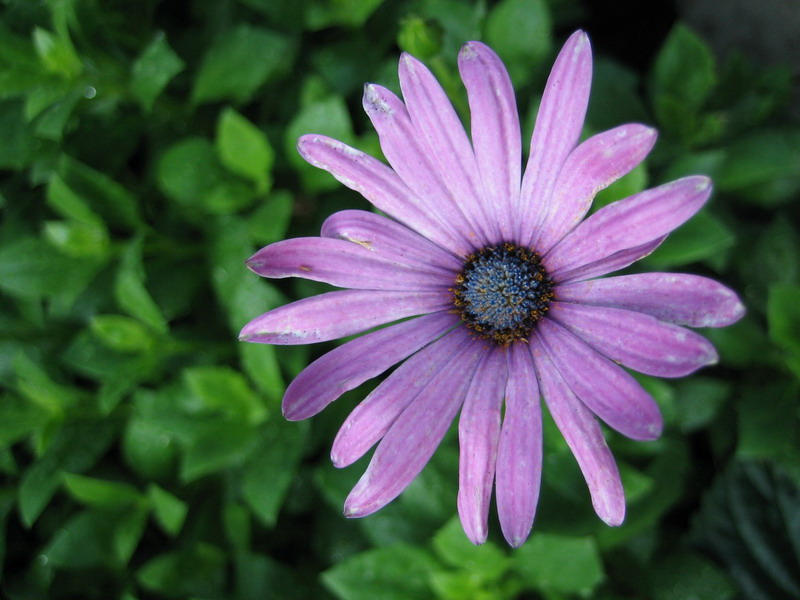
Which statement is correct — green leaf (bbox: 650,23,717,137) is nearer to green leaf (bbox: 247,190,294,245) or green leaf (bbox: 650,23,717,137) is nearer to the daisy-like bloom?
the daisy-like bloom

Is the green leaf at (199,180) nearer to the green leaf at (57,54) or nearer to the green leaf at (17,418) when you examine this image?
the green leaf at (57,54)

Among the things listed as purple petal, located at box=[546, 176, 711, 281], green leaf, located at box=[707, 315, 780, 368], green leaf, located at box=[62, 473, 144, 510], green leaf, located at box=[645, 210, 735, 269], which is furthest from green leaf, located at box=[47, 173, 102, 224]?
green leaf, located at box=[707, 315, 780, 368]

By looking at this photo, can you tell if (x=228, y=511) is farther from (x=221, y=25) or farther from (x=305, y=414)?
(x=221, y=25)

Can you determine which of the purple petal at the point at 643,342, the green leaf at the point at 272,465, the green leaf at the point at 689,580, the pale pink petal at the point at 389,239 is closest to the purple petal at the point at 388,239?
the pale pink petal at the point at 389,239

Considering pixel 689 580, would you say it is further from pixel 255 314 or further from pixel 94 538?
pixel 94 538

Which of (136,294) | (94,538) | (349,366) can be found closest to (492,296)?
(349,366)
